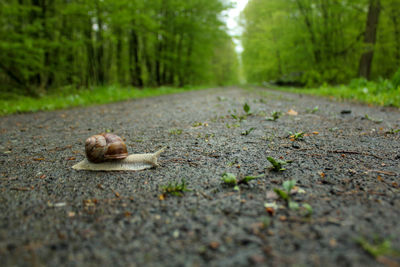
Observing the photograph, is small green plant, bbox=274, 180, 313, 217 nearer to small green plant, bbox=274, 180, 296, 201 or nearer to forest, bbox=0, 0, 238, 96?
small green plant, bbox=274, 180, 296, 201

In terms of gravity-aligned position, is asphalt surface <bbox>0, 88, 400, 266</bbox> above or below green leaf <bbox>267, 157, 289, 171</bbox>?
below

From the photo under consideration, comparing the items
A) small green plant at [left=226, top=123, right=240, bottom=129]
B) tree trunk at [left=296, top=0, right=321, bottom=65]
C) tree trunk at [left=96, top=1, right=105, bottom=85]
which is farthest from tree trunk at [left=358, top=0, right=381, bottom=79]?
tree trunk at [left=96, top=1, right=105, bottom=85]

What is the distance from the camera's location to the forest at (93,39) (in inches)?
255

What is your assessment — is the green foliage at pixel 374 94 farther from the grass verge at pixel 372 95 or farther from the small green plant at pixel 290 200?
the small green plant at pixel 290 200

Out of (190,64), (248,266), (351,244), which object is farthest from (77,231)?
(190,64)

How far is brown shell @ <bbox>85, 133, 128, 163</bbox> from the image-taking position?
6.07ft

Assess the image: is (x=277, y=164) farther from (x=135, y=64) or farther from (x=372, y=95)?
(x=135, y=64)

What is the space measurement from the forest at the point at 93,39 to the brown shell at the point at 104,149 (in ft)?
18.7

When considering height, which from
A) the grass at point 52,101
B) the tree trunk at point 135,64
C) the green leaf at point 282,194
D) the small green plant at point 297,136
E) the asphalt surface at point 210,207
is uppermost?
the tree trunk at point 135,64

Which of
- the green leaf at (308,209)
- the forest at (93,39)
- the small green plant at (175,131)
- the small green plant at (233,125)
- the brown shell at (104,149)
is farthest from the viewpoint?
the forest at (93,39)

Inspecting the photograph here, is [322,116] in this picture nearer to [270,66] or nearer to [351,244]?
[351,244]

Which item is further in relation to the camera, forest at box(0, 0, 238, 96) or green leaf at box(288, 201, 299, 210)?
forest at box(0, 0, 238, 96)

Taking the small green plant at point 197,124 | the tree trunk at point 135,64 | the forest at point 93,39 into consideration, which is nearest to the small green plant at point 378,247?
the small green plant at point 197,124

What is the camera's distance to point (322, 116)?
12.5ft
